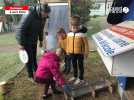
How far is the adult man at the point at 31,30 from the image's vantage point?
603 centimetres

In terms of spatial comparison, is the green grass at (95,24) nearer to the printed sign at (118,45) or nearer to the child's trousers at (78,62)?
the child's trousers at (78,62)

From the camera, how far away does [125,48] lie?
2.66m

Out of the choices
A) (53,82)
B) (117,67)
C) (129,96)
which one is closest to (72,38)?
(53,82)

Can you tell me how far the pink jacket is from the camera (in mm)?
5312

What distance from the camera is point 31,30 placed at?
6289 mm

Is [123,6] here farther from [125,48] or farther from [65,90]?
[125,48]

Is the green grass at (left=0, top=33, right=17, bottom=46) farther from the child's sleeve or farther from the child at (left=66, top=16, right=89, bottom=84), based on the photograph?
the child's sleeve

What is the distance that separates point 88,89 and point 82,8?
3.73 meters

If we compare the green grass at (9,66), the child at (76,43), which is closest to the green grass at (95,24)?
the green grass at (9,66)

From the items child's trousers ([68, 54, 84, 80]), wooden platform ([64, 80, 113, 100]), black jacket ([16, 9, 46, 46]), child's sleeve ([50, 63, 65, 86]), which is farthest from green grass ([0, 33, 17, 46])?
child's sleeve ([50, 63, 65, 86])

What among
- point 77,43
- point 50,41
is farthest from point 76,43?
point 50,41

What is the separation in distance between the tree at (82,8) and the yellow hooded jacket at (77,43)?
3.06 meters

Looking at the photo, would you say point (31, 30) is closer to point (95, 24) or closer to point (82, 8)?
point (82, 8)

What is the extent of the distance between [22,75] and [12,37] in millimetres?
4295
